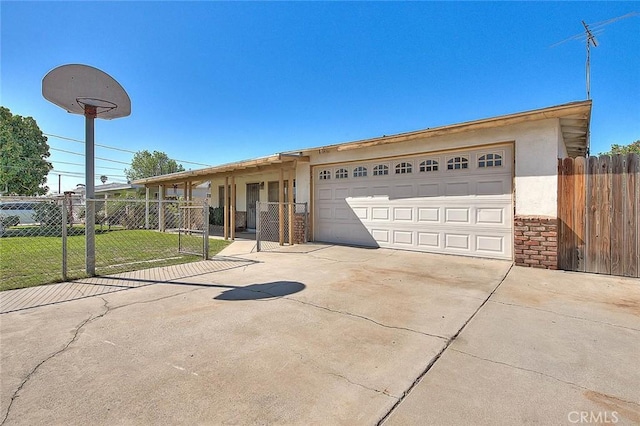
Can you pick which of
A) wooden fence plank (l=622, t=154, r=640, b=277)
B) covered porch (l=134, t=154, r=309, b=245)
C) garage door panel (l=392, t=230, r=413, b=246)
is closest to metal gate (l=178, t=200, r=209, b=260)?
covered porch (l=134, t=154, r=309, b=245)

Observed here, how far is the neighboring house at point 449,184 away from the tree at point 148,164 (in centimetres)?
A: 4072

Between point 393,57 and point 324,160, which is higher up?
point 393,57

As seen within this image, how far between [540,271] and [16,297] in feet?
28.9

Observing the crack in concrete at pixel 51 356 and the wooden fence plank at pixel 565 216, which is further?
the wooden fence plank at pixel 565 216

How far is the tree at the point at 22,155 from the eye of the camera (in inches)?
781

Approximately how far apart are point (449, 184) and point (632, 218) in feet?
10.8

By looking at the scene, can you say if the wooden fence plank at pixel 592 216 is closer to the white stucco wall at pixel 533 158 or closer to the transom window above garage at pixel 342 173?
the white stucco wall at pixel 533 158

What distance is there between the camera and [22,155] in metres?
20.6

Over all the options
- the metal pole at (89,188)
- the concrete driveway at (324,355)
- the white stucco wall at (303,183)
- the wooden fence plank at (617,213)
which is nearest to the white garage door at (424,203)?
the white stucco wall at (303,183)

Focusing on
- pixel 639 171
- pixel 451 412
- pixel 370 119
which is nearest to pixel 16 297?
pixel 451 412

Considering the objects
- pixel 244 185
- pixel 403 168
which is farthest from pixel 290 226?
pixel 244 185

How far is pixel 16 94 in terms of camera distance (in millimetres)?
13148

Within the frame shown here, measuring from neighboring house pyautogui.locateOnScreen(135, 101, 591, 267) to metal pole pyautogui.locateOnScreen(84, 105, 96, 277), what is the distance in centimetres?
474

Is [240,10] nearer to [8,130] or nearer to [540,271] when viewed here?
[540,271]
